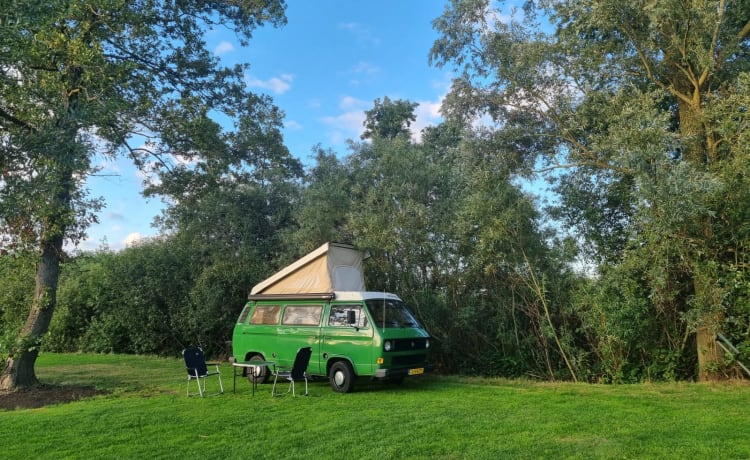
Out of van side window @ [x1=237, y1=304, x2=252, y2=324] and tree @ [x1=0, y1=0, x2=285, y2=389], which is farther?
van side window @ [x1=237, y1=304, x2=252, y2=324]

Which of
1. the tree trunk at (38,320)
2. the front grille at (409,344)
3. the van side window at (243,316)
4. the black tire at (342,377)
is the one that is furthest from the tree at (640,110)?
the tree trunk at (38,320)

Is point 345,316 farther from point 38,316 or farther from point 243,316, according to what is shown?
point 38,316

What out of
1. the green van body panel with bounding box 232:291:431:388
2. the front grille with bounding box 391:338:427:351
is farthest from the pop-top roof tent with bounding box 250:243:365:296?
the front grille with bounding box 391:338:427:351

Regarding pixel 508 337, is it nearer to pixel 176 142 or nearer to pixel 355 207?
pixel 355 207

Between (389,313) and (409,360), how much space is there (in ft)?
3.39

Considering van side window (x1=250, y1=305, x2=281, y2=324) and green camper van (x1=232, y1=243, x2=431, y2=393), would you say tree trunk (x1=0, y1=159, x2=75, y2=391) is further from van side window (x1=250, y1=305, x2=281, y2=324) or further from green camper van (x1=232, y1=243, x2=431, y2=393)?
van side window (x1=250, y1=305, x2=281, y2=324)

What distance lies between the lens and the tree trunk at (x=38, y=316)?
37.4 ft

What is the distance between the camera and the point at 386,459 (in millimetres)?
5508

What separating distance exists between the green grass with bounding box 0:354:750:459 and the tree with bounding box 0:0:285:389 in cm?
309

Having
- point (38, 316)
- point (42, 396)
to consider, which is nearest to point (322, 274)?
point (42, 396)

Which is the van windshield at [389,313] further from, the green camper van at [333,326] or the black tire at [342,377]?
the black tire at [342,377]

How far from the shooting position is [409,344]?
10.5 m

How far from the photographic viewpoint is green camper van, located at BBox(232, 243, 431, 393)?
1025 cm

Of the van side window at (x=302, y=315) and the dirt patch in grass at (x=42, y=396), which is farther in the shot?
the van side window at (x=302, y=315)
